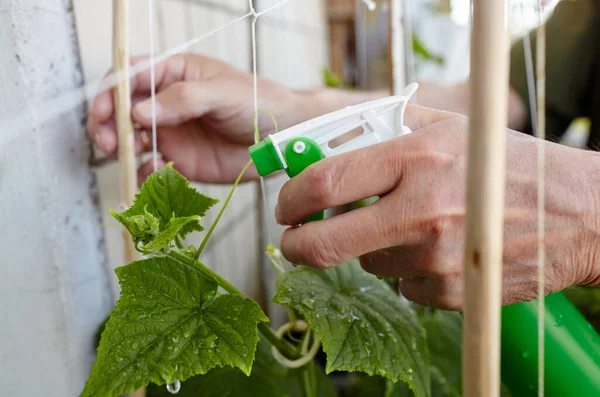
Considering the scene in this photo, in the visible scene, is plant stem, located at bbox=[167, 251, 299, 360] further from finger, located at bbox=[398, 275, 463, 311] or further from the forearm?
the forearm

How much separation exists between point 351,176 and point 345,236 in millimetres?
40

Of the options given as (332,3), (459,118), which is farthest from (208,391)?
(332,3)

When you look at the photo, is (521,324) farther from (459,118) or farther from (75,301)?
(75,301)

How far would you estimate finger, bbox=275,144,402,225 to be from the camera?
312mm

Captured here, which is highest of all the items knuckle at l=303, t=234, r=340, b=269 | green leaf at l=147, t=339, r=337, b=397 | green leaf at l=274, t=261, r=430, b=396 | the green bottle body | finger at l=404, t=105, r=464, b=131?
finger at l=404, t=105, r=464, b=131

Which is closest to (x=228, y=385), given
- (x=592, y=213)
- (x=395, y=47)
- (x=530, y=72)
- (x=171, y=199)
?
(x=171, y=199)

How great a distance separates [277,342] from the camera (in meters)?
0.41

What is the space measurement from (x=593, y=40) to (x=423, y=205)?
0.86 metres

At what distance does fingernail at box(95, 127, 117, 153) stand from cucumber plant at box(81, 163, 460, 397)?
0.11 m

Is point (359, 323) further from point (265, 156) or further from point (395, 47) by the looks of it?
point (395, 47)

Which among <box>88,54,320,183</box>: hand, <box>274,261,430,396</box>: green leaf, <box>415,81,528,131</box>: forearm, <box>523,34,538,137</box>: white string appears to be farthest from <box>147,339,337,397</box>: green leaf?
<box>415,81,528,131</box>: forearm

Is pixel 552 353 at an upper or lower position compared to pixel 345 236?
lower

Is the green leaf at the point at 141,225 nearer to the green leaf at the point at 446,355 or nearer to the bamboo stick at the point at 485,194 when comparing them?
the bamboo stick at the point at 485,194

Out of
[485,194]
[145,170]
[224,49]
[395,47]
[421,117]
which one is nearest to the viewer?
[485,194]
